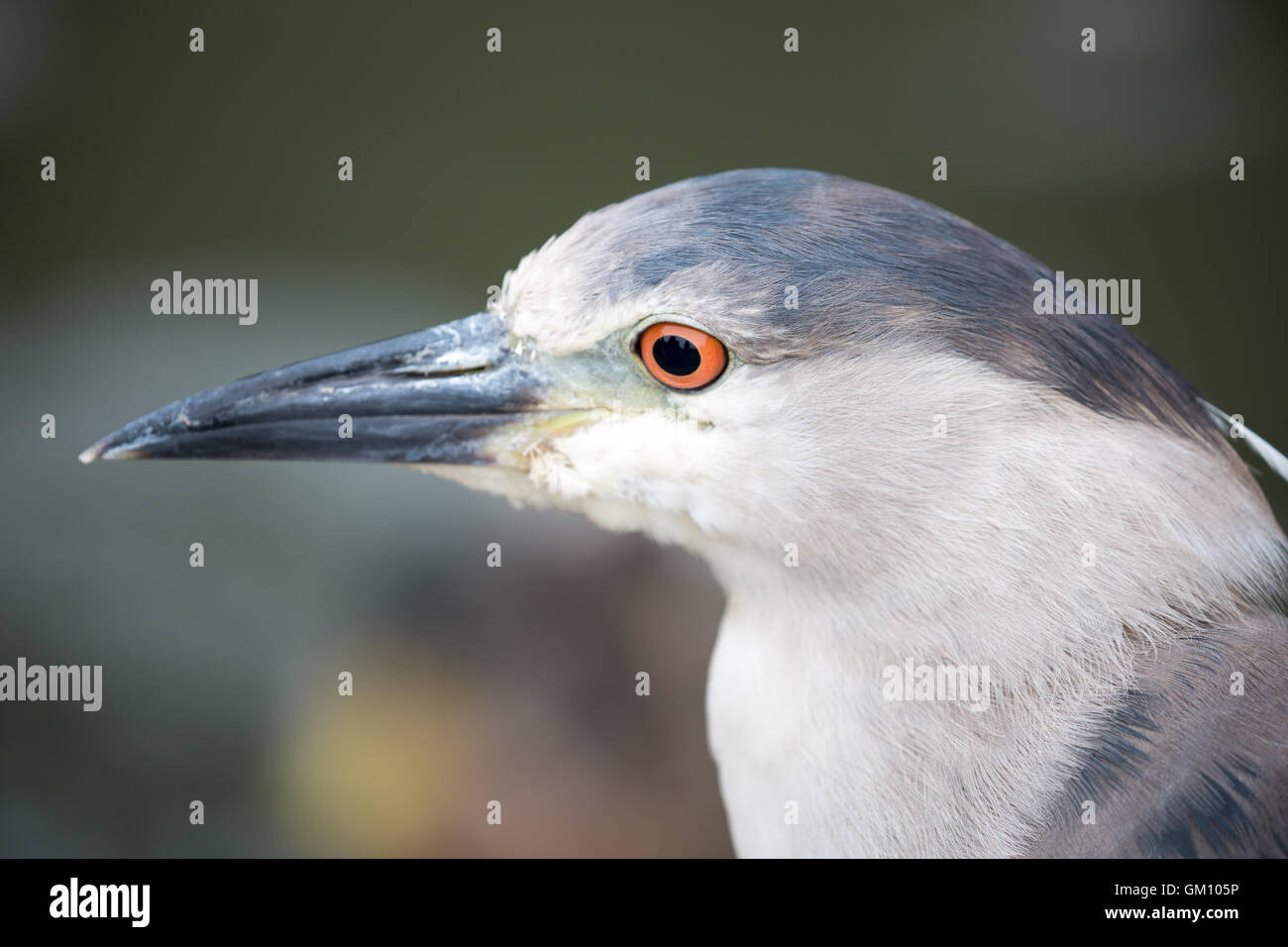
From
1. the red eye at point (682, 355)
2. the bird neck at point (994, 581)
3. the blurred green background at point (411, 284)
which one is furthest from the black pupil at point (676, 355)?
the blurred green background at point (411, 284)

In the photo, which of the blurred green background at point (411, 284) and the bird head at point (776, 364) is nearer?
the bird head at point (776, 364)

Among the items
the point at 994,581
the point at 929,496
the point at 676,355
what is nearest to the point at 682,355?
the point at 676,355

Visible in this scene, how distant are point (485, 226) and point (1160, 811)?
16.4 feet

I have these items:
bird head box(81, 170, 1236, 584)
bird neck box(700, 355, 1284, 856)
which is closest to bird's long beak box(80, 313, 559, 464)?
bird head box(81, 170, 1236, 584)

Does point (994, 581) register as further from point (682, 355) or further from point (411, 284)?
point (411, 284)

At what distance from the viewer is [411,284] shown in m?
5.46

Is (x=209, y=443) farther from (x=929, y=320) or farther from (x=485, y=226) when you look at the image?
(x=485, y=226)

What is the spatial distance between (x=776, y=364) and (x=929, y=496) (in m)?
0.32

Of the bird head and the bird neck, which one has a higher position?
the bird head

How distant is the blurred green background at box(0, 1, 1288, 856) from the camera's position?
3.83m

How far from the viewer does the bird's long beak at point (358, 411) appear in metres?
1.86

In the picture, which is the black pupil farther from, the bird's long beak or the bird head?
the bird's long beak

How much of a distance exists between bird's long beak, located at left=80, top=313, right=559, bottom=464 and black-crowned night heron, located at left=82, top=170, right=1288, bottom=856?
126mm

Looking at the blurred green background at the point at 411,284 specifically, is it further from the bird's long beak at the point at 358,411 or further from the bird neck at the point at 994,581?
the bird neck at the point at 994,581
